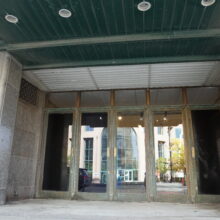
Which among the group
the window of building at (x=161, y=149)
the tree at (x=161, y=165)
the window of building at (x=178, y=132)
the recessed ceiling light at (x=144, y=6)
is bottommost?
the tree at (x=161, y=165)

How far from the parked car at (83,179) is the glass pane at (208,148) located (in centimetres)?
289

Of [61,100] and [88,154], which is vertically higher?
[61,100]

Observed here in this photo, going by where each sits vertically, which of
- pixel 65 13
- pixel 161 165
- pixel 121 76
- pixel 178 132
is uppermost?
pixel 65 13

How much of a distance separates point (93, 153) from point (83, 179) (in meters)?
0.74

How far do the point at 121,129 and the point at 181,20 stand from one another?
3.32m

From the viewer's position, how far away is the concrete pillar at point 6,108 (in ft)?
14.3

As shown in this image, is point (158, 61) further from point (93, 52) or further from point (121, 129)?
point (121, 129)

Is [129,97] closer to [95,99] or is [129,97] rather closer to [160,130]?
[95,99]

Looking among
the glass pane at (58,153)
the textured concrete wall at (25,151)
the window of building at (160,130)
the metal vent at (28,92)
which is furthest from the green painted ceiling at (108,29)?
the window of building at (160,130)

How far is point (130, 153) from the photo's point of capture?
5926mm

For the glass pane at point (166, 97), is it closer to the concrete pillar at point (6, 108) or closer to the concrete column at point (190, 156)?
the concrete column at point (190, 156)

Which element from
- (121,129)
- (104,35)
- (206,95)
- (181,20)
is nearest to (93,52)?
(104,35)

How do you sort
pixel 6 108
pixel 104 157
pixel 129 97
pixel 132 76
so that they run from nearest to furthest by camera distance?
pixel 6 108 → pixel 132 76 → pixel 104 157 → pixel 129 97

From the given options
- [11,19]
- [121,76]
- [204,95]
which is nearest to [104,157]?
[121,76]
